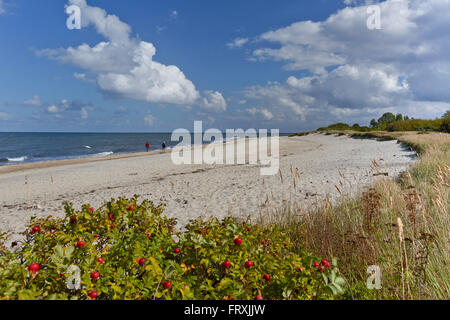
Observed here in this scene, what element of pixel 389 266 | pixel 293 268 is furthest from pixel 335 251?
pixel 293 268

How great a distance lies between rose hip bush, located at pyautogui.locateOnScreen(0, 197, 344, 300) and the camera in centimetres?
188

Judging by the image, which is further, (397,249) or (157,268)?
(397,249)

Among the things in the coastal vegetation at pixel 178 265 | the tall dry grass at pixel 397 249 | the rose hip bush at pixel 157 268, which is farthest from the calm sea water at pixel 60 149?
the tall dry grass at pixel 397 249

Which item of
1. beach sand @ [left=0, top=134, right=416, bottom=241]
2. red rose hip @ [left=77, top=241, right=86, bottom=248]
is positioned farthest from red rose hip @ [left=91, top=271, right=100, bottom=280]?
beach sand @ [left=0, top=134, right=416, bottom=241]

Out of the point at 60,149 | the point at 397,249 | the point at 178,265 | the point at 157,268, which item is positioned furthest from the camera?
the point at 60,149

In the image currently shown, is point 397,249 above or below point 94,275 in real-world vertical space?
below

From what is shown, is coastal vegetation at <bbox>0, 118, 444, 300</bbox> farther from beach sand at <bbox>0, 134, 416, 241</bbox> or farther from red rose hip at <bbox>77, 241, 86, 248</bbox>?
beach sand at <bbox>0, 134, 416, 241</bbox>

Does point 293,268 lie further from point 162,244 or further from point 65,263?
point 65,263

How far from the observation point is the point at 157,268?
1934 millimetres

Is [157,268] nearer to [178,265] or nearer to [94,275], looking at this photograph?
[178,265]

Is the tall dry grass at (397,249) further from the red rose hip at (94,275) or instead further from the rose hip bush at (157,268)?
the red rose hip at (94,275)

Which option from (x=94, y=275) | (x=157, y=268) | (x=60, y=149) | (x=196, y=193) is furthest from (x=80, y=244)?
(x=60, y=149)

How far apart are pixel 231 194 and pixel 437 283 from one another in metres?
7.84

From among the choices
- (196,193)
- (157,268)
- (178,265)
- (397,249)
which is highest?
(157,268)
